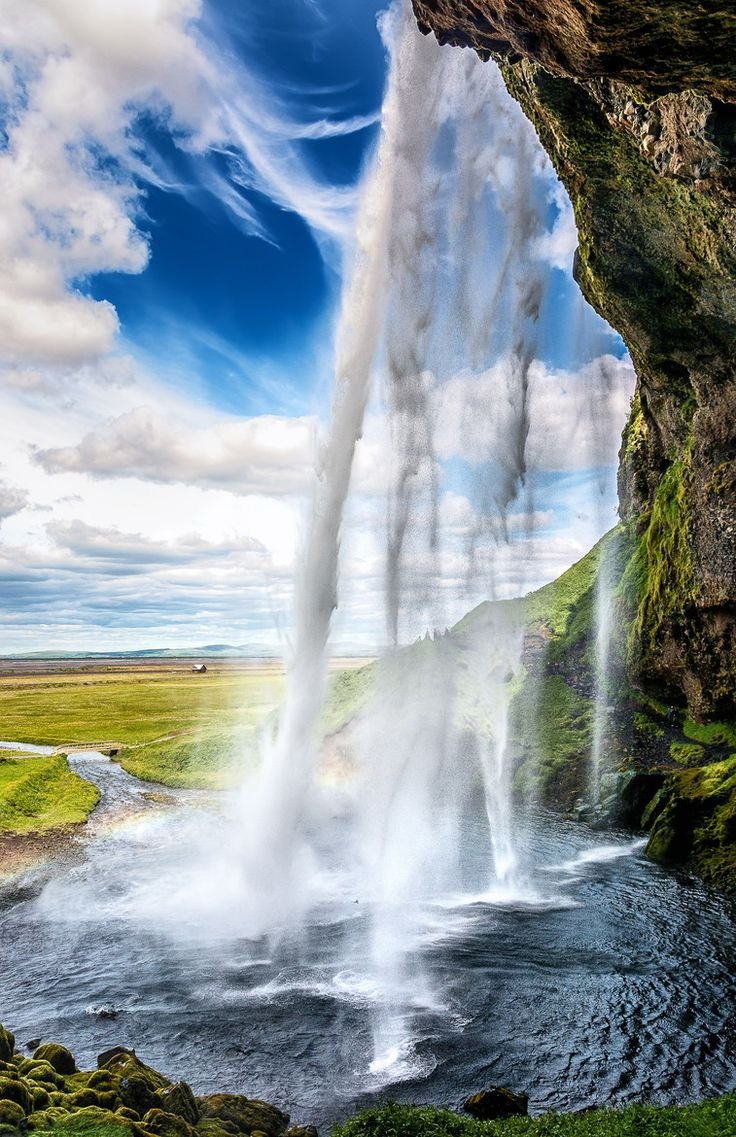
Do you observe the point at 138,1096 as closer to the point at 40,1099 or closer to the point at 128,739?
the point at 40,1099

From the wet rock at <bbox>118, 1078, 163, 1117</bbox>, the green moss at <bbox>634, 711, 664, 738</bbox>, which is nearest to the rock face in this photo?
the green moss at <bbox>634, 711, 664, 738</bbox>

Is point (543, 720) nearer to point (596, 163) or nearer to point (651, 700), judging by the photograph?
point (651, 700)

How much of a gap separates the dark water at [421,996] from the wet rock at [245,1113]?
0.90 metres

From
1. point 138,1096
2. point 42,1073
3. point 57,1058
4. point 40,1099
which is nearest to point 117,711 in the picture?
point 57,1058

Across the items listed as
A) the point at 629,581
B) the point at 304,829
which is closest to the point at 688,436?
the point at 629,581

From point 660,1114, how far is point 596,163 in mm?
27391

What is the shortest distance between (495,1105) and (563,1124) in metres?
1.75

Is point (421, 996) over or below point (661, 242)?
below

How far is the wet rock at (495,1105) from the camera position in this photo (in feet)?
46.2

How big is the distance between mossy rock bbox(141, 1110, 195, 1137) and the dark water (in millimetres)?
2982

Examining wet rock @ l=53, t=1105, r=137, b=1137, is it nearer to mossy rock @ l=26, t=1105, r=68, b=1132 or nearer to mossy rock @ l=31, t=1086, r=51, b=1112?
mossy rock @ l=26, t=1105, r=68, b=1132

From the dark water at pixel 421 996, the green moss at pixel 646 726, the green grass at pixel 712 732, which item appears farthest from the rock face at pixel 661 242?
the dark water at pixel 421 996

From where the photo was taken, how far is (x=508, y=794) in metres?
43.9

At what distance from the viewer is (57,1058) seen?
1493cm
